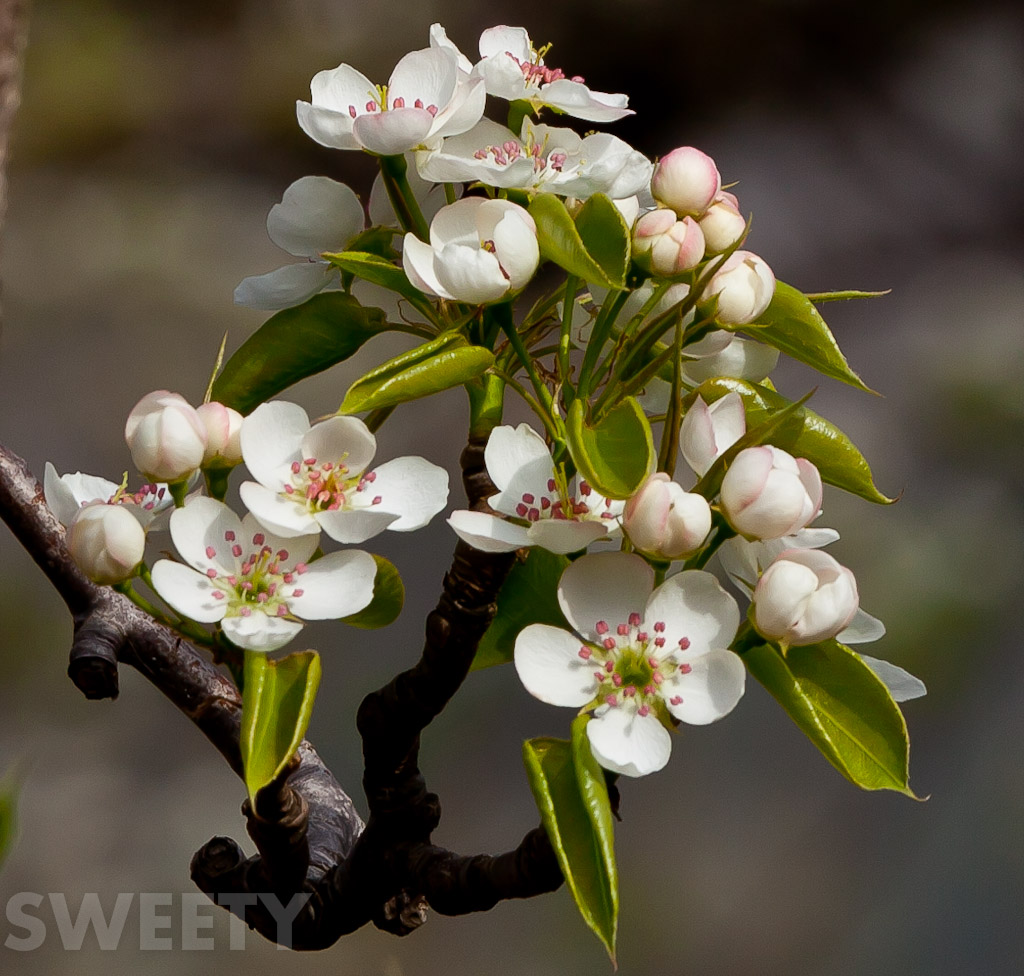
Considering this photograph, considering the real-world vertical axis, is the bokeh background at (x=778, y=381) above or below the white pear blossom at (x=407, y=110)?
below

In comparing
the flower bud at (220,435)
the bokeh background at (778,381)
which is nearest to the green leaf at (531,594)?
the flower bud at (220,435)

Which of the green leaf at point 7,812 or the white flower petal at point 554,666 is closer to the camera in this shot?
the green leaf at point 7,812

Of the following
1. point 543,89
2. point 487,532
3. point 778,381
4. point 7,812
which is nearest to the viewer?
point 7,812

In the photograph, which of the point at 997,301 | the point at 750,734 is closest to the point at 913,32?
the point at 997,301

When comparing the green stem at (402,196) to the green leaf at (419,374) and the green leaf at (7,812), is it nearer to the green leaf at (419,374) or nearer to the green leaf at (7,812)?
the green leaf at (419,374)

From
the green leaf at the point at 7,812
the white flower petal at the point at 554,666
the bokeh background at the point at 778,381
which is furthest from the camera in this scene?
the bokeh background at the point at 778,381

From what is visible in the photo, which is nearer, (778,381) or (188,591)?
(188,591)

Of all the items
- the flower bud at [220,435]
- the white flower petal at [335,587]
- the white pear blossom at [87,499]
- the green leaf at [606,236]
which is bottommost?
the white pear blossom at [87,499]

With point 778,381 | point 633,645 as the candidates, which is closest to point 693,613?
point 633,645

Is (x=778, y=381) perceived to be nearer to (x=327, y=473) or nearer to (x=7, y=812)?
(x=327, y=473)
